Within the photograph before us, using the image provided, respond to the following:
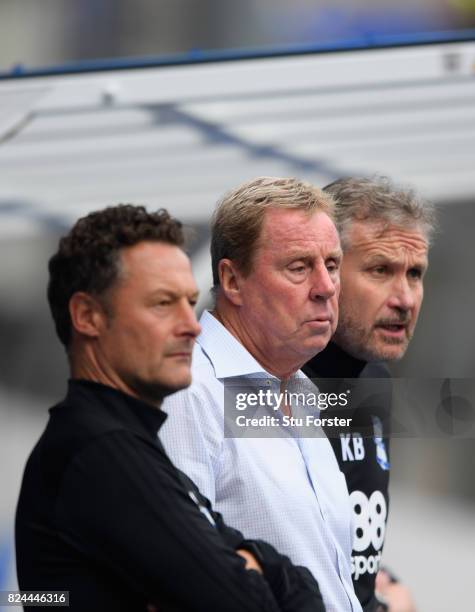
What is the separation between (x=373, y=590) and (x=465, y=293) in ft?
5.93

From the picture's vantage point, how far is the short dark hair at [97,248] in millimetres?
1365

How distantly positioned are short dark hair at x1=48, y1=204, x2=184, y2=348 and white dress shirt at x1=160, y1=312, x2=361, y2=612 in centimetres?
23

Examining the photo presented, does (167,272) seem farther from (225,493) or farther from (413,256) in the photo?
(413,256)

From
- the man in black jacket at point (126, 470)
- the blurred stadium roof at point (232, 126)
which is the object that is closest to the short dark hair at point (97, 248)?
the man in black jacket at point (126, 470)

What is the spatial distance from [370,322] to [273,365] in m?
0.30

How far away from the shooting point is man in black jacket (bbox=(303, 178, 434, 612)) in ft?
6.22

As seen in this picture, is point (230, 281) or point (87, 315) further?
point (230, 281)

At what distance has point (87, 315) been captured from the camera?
4.49 feet

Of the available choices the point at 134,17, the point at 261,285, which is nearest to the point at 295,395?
the point at 261,285

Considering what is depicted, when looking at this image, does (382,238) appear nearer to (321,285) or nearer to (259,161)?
(321,285)

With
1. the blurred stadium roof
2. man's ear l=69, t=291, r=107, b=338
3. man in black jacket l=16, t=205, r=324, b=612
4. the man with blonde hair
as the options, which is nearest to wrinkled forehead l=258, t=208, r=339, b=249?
the man with blonde hair

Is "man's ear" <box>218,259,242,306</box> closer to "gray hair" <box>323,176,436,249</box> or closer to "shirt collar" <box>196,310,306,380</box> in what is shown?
"shirt collar" <box>196,310,306,380</box>

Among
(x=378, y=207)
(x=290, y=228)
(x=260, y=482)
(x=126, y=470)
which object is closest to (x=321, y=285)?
(x=290, y=228)

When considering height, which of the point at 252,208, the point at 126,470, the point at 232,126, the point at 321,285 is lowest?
the point at 126,470
